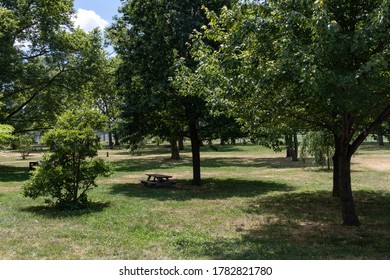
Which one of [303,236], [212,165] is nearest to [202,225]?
[303,236]

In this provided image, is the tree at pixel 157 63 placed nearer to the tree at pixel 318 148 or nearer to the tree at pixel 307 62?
the tree at pixel 307 62

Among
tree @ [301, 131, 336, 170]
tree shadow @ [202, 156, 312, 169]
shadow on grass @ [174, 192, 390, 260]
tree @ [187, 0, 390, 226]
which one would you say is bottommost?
shadow on grass @ [174, 192, 390, 260]

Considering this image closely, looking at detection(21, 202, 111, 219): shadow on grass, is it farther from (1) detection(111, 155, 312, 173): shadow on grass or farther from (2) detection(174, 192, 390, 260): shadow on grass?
(1) detection(111, 155, 312, 173): shadow on grass

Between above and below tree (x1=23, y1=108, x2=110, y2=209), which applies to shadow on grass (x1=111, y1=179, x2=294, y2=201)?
below

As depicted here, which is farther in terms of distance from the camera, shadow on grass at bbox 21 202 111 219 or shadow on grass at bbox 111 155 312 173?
shadow on grass at bbox 111 155 312 173

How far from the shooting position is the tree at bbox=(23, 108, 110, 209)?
11.2 m

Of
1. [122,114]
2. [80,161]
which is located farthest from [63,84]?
[80,161]

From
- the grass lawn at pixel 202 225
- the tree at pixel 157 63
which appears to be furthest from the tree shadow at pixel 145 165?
the tree at pixel 157 63

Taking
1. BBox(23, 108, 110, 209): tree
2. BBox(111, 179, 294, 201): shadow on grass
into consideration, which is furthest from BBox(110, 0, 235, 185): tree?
BBox(23, 108, 110, 209): tree

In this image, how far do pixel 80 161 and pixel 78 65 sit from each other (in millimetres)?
15173

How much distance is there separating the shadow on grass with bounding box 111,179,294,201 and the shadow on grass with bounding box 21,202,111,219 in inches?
101

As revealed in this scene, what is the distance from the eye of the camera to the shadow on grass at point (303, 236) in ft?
22.8

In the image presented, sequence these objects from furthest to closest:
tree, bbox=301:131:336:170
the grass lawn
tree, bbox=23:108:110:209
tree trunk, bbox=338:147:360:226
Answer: tree, bbox=301:131:336:170 < tree, bbox=23:108:110:209 < tree trunk, bbox=338:147:360:226 < the grass lawn

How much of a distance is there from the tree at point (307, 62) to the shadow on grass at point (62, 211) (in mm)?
5169
